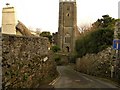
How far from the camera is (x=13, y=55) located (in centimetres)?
1335

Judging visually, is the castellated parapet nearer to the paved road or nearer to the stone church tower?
the paved road

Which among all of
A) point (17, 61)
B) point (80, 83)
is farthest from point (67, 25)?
point (17, 61)

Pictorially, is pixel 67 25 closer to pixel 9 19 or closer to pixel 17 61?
pixel 9 19

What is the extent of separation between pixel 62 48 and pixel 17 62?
274 ft

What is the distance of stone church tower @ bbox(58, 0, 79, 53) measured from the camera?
323ft

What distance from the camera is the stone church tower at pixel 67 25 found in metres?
98.3

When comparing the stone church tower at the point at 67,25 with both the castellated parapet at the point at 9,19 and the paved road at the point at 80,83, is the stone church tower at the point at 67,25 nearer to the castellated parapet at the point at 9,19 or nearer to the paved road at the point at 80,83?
the paved road at the point at 80,83

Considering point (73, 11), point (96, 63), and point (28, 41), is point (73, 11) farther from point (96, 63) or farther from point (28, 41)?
point (28, 41)

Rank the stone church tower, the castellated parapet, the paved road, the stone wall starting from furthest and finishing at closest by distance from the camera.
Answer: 1. the stone church tower
2. the paved road
3. the castellated parapet
4. the stone wall

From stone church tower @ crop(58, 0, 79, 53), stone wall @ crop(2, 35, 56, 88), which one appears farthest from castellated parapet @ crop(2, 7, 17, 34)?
stone church tower @ crop(58, 0, 79, 53)

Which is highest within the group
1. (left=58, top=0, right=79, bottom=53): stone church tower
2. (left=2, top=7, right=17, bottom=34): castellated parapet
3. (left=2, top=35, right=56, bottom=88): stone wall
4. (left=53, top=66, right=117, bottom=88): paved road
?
(left=58, top=0, right=79, bottom=53): stone church tower

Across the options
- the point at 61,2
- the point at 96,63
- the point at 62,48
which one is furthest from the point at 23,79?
the point at 61,2

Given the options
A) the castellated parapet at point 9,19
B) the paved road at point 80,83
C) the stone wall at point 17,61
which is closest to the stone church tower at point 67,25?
the paved road at point 80,83

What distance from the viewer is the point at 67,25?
100250mm
